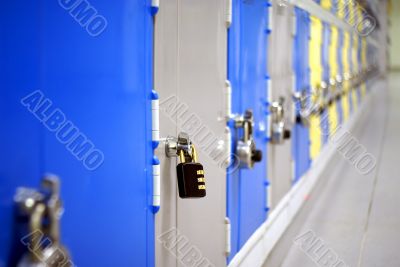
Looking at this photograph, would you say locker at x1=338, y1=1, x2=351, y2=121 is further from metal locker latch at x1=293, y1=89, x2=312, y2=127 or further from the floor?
metal locker latch at x1=293, y1=89, x2=312, y2=127

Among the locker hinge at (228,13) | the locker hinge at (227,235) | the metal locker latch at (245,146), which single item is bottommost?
the locker hinge at (227,235)

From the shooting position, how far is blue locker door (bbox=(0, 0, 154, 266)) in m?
1.03

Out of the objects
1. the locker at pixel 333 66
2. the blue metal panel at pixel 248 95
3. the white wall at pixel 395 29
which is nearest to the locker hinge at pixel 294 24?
the blue metal panel at pixel 248 95

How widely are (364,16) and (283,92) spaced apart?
25.7 ft

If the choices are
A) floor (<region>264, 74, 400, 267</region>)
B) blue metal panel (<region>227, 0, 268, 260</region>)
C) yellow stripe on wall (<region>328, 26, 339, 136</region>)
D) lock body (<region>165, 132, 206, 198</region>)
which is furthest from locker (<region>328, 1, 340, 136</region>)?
lock body (<region>165, 132, 206, 198</region>)

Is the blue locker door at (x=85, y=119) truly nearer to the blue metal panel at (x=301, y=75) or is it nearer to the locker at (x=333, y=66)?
the blue metal panel at (x=301, y=75)

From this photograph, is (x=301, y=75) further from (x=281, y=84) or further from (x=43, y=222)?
(x=43, y=222)

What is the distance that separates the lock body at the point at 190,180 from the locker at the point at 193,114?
0.07 meters

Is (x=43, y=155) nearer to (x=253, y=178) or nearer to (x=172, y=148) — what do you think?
(x=172, y=148)

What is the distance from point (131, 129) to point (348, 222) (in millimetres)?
2819

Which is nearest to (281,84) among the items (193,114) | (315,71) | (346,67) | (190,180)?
(315,71)

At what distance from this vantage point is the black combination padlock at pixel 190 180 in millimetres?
1729

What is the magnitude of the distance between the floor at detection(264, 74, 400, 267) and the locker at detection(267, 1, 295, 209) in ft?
1.06

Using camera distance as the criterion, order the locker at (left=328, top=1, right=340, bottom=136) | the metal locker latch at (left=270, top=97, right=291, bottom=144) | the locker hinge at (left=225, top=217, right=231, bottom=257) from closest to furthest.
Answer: the locker hinge at (left=225, top=217, right=231, bottom=257), the metal locker latch at (left=270, top=97, right=291, bottom=144), the locker at (left=328, top=1, right=340, bottom=136)
